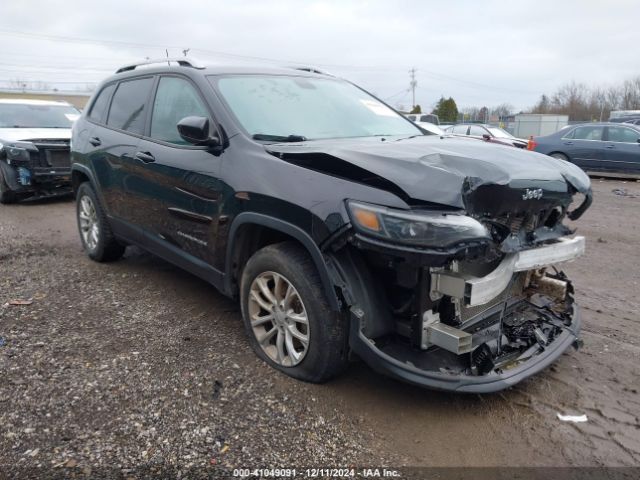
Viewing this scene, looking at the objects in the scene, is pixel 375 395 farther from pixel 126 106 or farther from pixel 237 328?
pixel 126 106

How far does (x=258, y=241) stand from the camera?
3336 millimetres

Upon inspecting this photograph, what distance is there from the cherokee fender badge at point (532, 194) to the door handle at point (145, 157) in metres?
2.67

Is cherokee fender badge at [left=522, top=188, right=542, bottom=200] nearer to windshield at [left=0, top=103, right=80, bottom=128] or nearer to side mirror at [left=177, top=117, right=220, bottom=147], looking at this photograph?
side mirror at [left=177, top=117, right=220, bottom=147]

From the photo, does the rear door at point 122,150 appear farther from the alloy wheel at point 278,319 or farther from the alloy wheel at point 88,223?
the alloy wheel at point 278,319

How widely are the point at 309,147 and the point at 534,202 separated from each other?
1282 mm

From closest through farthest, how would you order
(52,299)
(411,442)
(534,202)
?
(411,442)
(534,202)
(52,299)

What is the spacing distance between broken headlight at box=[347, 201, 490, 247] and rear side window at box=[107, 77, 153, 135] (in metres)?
2.60

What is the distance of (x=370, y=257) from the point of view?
2.69m

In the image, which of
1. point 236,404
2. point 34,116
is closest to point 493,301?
point 236,404

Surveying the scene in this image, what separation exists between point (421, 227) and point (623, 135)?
43.8 ft


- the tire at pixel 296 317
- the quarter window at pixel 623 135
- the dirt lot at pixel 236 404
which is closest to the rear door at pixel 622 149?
the quarter window at pixel 623 135

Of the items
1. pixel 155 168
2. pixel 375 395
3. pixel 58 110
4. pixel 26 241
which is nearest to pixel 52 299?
pixel 155 168

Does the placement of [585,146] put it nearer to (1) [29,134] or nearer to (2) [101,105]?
(2) [101,105]

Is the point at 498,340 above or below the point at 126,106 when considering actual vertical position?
below
